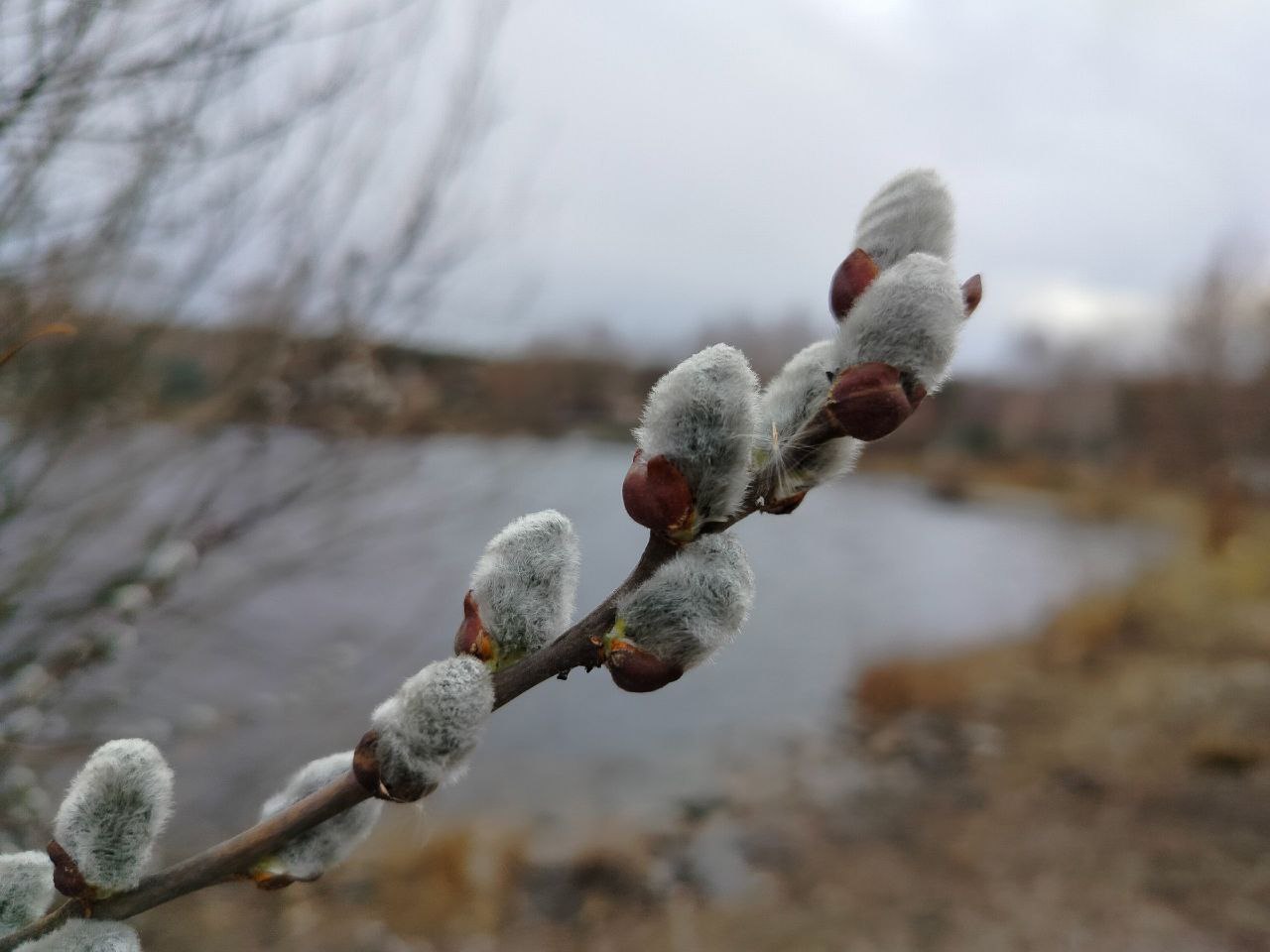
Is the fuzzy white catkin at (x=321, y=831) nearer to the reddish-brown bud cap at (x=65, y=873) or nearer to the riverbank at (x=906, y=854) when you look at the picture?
the reddish-brown bud cap at (x=65, y=873)

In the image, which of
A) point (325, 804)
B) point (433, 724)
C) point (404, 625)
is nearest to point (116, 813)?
point (325, 804)

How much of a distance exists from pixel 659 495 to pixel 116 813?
447mm

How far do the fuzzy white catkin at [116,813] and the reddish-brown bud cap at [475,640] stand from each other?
0.26 m

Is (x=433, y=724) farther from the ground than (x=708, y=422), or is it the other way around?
(x=708, y=422)

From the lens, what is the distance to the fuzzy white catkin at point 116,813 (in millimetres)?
595

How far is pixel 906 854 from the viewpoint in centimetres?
644

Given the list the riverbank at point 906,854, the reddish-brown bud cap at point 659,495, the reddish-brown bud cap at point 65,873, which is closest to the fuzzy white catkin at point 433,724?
the reddish-brown bud cap at point 659,495

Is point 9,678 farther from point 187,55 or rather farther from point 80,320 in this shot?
point 187,55

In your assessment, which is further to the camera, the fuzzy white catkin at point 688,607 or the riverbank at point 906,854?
the riverbank at point 906,854

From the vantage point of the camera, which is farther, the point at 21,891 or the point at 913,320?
the point at 21,891

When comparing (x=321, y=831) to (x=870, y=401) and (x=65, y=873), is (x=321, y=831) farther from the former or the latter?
(x=870, y=401)

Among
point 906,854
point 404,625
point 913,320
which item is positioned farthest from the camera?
point 906,854

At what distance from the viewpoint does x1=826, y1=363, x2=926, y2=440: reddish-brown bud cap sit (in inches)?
20.2

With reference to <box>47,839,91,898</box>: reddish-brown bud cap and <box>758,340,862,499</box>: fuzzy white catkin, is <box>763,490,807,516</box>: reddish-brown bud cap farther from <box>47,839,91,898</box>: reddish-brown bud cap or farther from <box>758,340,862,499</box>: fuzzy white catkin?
<box>47,839,91,898</box>: reddish-brown bud cap
